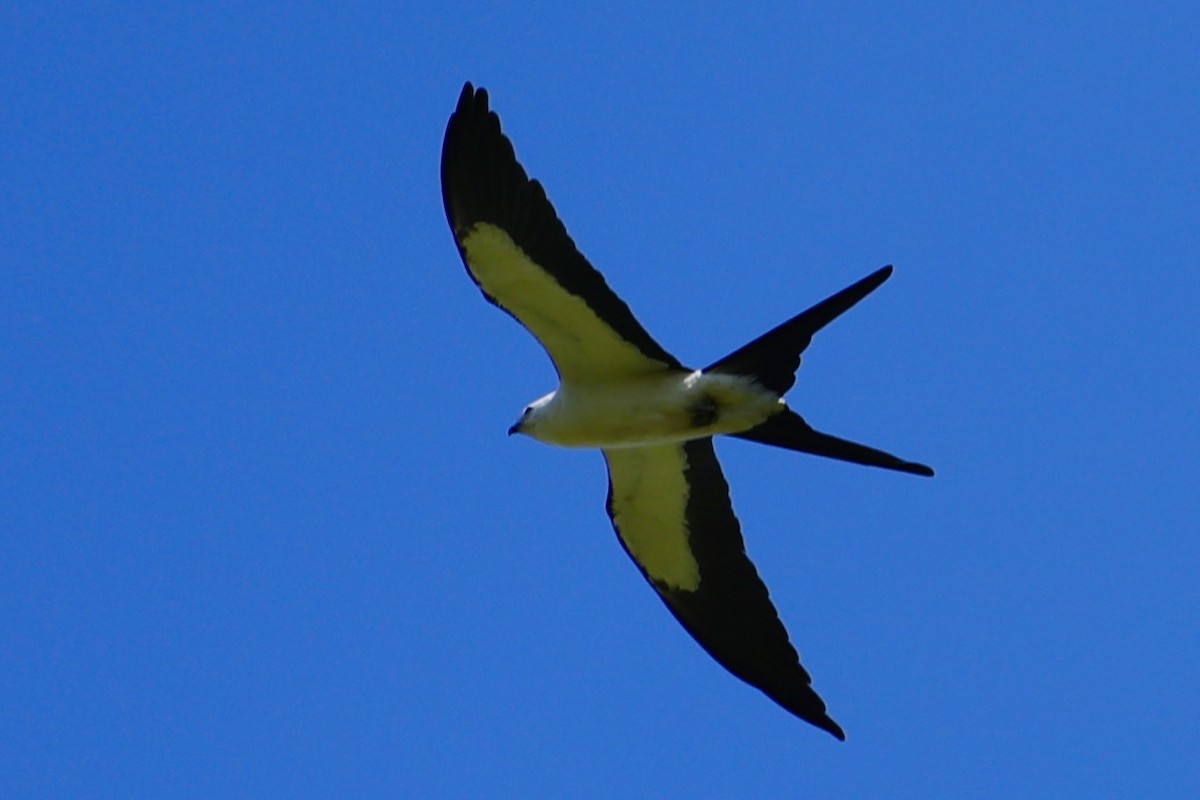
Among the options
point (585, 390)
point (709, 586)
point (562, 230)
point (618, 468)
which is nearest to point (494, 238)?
point (562, 230)

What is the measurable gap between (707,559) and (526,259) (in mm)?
2710

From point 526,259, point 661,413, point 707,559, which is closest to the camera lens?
point 526,259

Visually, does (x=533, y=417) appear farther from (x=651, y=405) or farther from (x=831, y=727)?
(x=831, y=727)

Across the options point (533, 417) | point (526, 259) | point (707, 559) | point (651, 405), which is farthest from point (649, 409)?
point (707, 559)

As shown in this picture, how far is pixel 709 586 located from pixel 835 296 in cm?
274

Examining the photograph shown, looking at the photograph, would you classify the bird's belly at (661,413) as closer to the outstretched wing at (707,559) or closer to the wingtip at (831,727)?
the outstretched wing at (707,559)

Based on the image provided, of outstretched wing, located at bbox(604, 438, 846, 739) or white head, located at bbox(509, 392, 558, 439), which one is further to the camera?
outstretched wing, located at bbox(604, 438, 846, 739)

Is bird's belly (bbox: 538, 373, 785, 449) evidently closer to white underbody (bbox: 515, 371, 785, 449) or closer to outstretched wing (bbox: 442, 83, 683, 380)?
white underbody (bbox: 515, 371, 785, 449)

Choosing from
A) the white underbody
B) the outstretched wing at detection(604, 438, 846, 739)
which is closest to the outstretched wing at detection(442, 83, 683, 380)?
the white underbody

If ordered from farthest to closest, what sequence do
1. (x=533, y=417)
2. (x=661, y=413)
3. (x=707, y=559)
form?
1. (x=707, y=559)
2. (x=533, y=417)
3. (x=661, y=413)

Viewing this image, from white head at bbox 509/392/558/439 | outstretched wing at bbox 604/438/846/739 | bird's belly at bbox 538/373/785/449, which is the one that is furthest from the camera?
outstretched wing at bbox 604/438/846/739

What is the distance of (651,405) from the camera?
424 inches

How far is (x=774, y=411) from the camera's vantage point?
10.5 metres

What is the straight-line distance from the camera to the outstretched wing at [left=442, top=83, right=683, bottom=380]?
9.79 metres
